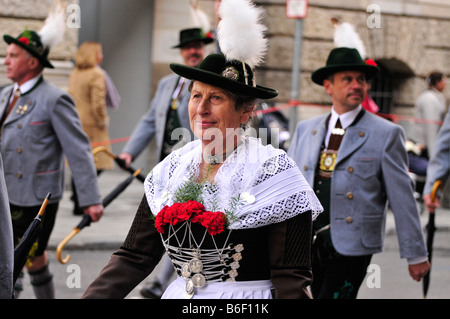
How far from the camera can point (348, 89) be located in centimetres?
511

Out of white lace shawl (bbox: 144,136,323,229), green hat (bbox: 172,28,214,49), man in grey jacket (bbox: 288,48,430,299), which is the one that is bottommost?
man in grey jacket (bbox: 288,48,430,299)

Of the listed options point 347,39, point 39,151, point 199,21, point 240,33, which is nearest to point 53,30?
point 39,151

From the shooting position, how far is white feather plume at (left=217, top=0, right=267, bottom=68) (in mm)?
3100

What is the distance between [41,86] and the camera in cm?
569

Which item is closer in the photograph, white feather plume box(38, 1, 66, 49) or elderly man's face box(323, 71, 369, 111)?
elderly man's face box(323, 71, 369, 111)

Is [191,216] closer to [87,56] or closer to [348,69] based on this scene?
[348,69]

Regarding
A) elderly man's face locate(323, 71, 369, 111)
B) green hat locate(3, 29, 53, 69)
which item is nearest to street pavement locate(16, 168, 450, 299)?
elderly man's face locate(323, 71, 369, 111)

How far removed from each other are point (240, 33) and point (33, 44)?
303 centimetres

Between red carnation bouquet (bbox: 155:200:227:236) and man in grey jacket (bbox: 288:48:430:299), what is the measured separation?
1.94m

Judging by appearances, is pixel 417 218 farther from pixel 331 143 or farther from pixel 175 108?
pixel 175 108

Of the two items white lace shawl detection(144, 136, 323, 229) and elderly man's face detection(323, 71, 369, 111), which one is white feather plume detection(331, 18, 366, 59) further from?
white lace shawl detection(144, 136, 323, 229)

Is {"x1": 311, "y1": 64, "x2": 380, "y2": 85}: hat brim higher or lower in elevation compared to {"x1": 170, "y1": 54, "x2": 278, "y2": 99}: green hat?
lower

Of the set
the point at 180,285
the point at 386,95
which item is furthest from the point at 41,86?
the point at 386,95
